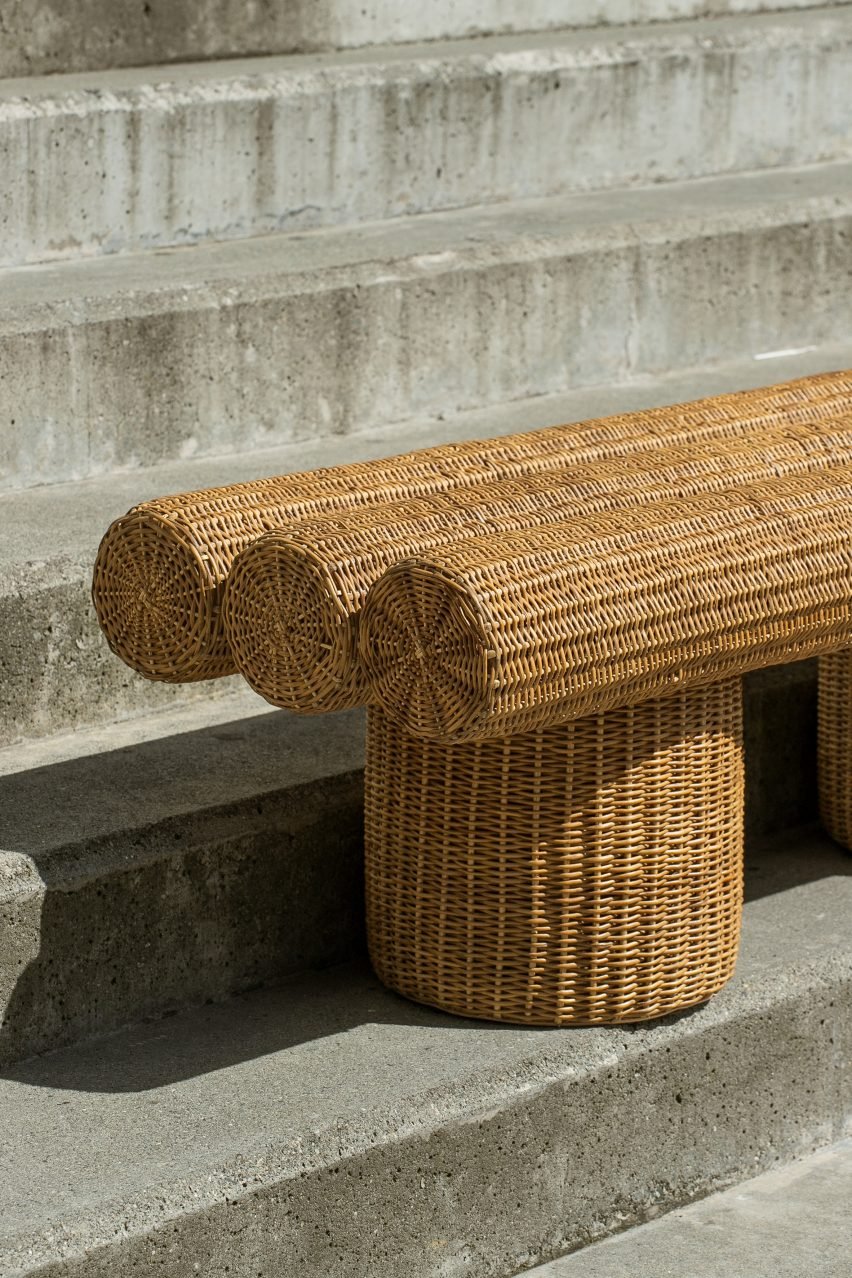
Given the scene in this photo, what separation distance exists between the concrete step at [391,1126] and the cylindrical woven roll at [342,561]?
17.6 inches

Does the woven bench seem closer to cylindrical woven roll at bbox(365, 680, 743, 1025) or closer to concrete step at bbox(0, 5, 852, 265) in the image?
cylindrical woven roll at bbox(365, 680, 743, 1025)

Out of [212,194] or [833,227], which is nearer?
[212,194]

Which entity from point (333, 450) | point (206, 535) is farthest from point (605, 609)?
point (333, 450)

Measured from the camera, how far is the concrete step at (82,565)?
8.82 feet

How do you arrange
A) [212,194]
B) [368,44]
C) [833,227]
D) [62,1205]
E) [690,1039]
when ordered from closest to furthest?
[62,1205], [690,1039], [212,194], [833,227], [368,44]

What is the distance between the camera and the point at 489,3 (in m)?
4.62

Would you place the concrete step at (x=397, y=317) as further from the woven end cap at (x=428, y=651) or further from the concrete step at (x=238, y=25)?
the woven end cap at (x=428, y=651)

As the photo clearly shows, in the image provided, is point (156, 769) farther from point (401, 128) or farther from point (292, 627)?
point (401, 128)

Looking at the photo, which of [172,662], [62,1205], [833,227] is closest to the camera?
[62,1205]

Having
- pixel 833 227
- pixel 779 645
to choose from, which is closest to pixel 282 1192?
pixel 779 645

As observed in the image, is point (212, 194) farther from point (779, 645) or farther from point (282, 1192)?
point (282, 1192)

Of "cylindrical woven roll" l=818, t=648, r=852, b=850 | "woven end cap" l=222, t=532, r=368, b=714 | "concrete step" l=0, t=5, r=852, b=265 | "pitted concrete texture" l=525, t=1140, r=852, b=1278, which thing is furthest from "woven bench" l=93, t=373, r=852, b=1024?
"concrete step" l=0, t=5, r=852, b=265

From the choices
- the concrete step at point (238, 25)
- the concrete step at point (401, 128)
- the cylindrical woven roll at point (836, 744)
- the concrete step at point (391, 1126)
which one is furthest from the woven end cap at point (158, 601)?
the concrete step at point (238, 25)

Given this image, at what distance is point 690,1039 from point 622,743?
405 millimetres
